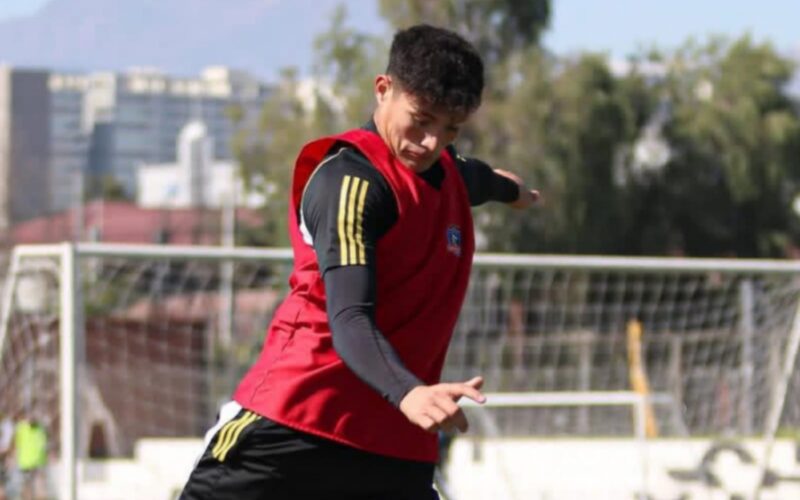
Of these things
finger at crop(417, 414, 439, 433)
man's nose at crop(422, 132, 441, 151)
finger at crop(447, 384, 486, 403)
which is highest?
man's nose at crop(422, 132, 441, 151)

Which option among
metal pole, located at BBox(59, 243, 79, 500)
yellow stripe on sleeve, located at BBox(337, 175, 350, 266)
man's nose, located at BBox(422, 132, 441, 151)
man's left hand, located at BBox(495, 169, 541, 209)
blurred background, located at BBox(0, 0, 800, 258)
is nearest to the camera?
yellow stripe on sleeve, located at BBox(337, 175, 350, 266)

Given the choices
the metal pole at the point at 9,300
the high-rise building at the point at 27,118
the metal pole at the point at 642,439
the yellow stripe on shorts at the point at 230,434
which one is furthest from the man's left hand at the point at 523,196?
the high-rise building at the point at 27,118

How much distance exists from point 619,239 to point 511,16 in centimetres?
534

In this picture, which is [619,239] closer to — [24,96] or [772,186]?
[772,186]

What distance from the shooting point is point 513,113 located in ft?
109

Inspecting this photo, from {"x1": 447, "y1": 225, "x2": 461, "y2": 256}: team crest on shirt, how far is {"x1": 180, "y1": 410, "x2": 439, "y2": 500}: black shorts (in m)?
0.48

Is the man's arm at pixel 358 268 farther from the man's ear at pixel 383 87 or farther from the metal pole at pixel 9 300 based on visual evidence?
the metal pole at pixel 9 300

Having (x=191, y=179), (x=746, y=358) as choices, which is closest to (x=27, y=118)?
(x=191, y=179)

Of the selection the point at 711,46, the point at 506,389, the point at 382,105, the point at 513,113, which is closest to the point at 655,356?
the point at 506,389

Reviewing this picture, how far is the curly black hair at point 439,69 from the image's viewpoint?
3.39m

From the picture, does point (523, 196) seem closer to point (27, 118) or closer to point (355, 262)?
point (355, 262)

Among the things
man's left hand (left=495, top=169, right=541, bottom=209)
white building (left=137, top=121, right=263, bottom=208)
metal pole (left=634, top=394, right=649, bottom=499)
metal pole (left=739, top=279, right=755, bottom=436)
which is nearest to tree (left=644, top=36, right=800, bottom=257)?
white building (left=137, top=121, right=263, bottom=208)

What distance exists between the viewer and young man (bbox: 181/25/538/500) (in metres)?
3.40

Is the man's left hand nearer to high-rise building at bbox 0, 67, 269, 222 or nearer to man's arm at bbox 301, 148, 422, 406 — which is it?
man's arm at bbox 301, 148, 422, 406
